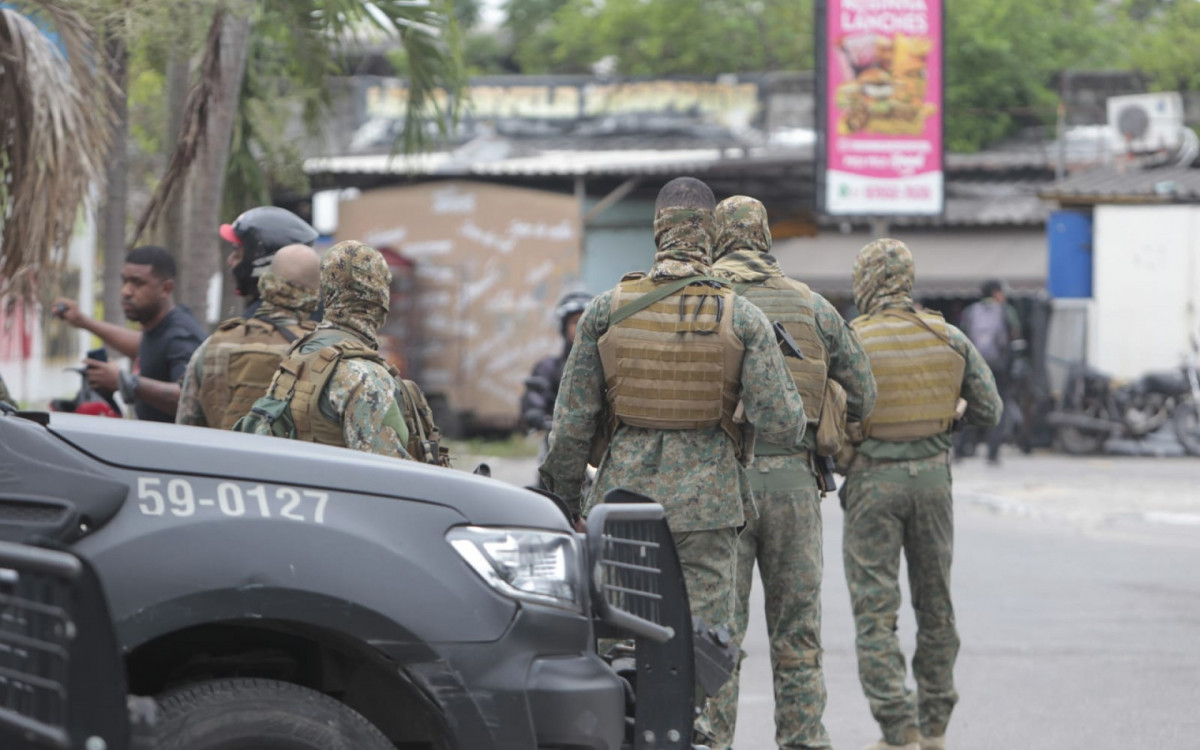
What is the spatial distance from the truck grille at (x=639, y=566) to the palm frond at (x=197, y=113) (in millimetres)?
5666

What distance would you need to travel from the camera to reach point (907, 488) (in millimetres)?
6152

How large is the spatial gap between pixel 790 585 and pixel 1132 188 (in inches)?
706

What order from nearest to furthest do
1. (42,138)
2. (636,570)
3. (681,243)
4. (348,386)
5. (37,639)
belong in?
(37,639) → (636,570) → (348,386) → (681,243) → (42,138)

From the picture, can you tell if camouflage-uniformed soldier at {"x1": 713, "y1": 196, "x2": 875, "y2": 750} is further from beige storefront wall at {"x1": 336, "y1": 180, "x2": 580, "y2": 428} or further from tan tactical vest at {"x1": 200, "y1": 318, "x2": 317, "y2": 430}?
beige storefront wall at {"x1": 336, "y1": 180, "x2": 580, "y2": 428}

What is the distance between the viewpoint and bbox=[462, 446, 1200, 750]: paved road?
666cm

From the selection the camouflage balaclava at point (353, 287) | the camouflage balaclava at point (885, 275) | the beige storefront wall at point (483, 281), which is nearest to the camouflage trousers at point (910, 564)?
the camouflage balaclava at point (885, 275)

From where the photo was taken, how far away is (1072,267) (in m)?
22.3

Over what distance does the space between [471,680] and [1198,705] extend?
4.50 m

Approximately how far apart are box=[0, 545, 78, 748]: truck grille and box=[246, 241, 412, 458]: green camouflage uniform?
5.38ft

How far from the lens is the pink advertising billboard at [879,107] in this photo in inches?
826

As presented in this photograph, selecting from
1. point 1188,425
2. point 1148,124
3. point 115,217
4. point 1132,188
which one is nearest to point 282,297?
point 115,217

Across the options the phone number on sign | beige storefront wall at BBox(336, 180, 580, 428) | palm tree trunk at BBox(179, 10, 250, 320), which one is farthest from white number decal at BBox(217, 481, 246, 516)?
beige storefront wall at BBox(336, 180, 580, 428)

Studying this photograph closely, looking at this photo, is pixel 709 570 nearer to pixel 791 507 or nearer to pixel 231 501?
pixel 791 507

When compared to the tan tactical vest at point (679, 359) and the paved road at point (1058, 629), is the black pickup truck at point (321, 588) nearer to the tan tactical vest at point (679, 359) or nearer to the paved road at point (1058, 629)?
the tan tactical vest at point (679, 359)
